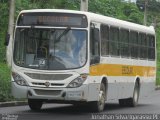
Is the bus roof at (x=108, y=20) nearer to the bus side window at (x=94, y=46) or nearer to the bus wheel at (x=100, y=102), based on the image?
the bus side window at (x=94, y=46)

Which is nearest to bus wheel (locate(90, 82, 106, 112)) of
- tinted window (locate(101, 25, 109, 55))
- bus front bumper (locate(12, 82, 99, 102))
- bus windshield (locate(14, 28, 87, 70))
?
tinted window (locate(101, 25, 109, 55))

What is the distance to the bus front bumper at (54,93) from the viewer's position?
18766mm

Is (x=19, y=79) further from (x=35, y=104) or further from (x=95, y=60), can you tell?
(x=95, y=60)

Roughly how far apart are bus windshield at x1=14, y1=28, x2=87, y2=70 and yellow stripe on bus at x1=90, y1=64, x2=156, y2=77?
691 mm

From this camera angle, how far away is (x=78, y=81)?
18.9 meters

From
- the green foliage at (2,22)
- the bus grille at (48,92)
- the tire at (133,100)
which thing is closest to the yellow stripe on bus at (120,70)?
the tire at (133,100)

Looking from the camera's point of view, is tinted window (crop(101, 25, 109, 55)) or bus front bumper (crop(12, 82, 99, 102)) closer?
bus front bumper (crop(12, 82, 99, 102))

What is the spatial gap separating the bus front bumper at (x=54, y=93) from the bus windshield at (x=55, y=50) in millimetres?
649

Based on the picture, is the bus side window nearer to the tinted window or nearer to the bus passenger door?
the bus passenger door

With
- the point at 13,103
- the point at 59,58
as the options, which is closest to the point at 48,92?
the point at 59,58

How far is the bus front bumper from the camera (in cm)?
1877

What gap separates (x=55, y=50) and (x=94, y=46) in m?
1.30

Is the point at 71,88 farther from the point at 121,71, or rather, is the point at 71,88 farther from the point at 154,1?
the point at 154,1

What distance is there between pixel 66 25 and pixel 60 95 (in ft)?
6.98
